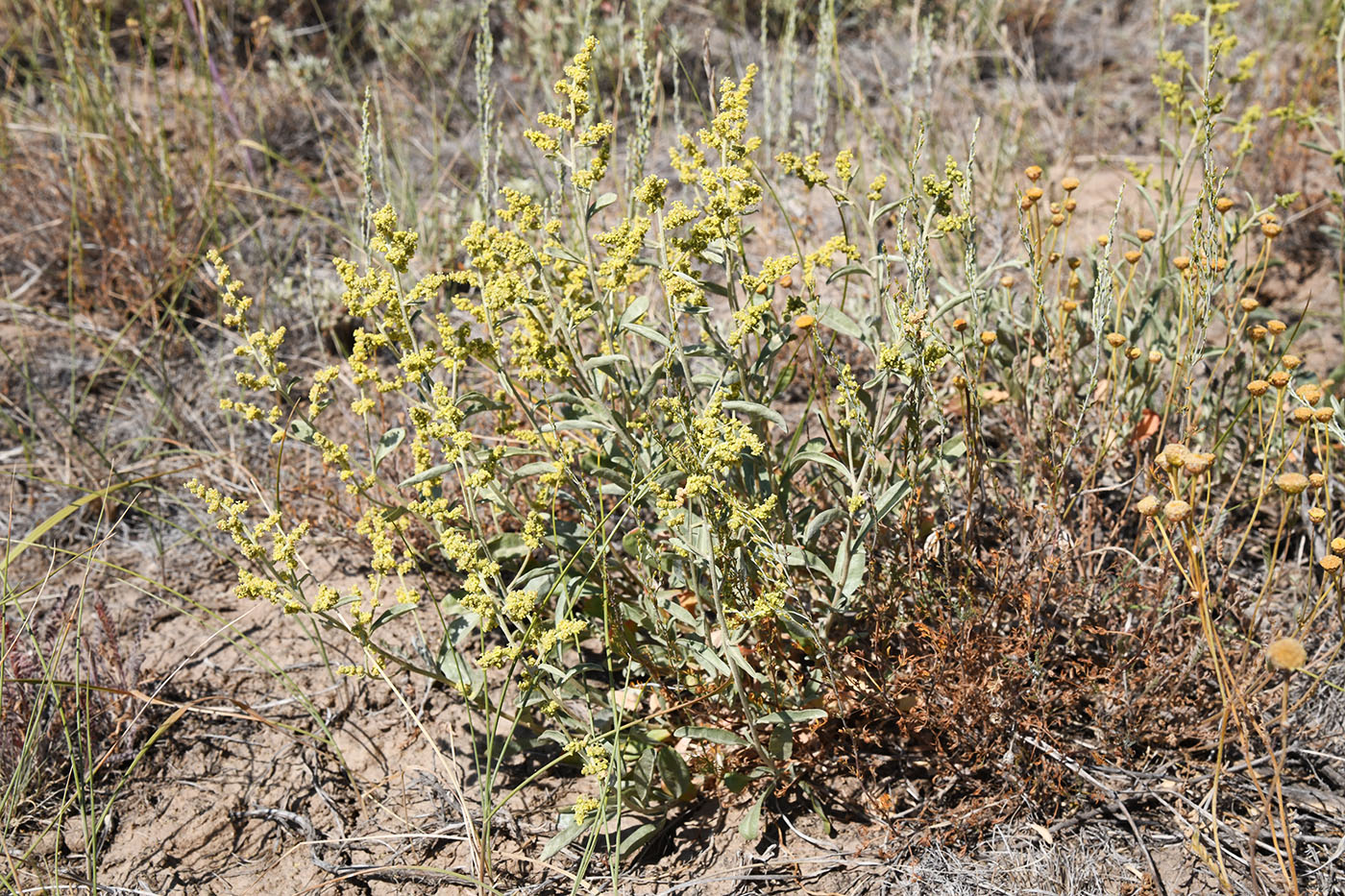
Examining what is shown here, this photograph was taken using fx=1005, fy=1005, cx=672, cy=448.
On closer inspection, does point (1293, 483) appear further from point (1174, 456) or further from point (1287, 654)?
point (1287, 654)

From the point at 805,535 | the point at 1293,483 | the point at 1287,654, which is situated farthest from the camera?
the point at 805,535

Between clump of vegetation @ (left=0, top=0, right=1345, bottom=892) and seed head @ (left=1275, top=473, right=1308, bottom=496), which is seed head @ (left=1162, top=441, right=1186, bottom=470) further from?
seed head @ (left=1275, top=473, right=1308, bottom=496)

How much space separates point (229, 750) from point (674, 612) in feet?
4.14

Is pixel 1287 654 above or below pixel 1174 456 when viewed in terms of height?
below

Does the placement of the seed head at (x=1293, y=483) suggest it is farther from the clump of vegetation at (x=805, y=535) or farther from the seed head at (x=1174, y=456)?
the seed head at (x=1174, y=456)

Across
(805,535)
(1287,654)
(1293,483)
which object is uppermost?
(1293,483)

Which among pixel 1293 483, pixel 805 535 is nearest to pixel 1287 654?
pixel 1293 483

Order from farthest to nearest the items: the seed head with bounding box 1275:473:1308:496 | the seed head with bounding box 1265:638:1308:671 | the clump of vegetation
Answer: the clump of vegetation
the seed head with bounding box 1275:473:1308:496
the seed head with bounding box 1265:638:1308:671

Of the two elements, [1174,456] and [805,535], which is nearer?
[1174,456]

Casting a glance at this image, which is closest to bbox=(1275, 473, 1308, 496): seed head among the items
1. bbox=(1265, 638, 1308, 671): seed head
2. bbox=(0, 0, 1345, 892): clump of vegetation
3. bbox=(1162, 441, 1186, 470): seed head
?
bbox=(0, 0, 1345, 892): clump of vegetation

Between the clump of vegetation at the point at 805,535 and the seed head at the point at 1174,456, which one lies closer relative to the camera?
the seed head at the point at 1174,456

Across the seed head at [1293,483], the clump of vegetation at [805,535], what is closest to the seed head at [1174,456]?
the clump of vegetation at [805,535]

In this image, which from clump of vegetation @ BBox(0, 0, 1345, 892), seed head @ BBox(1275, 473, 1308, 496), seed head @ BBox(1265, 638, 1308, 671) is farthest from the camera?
clump of vegetation @ BBox(0, 0, 1345, 892)

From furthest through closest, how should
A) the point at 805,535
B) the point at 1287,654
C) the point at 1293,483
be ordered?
1. the point at 805,535
2. the point at 1293,483
3. the point at 1287,654
